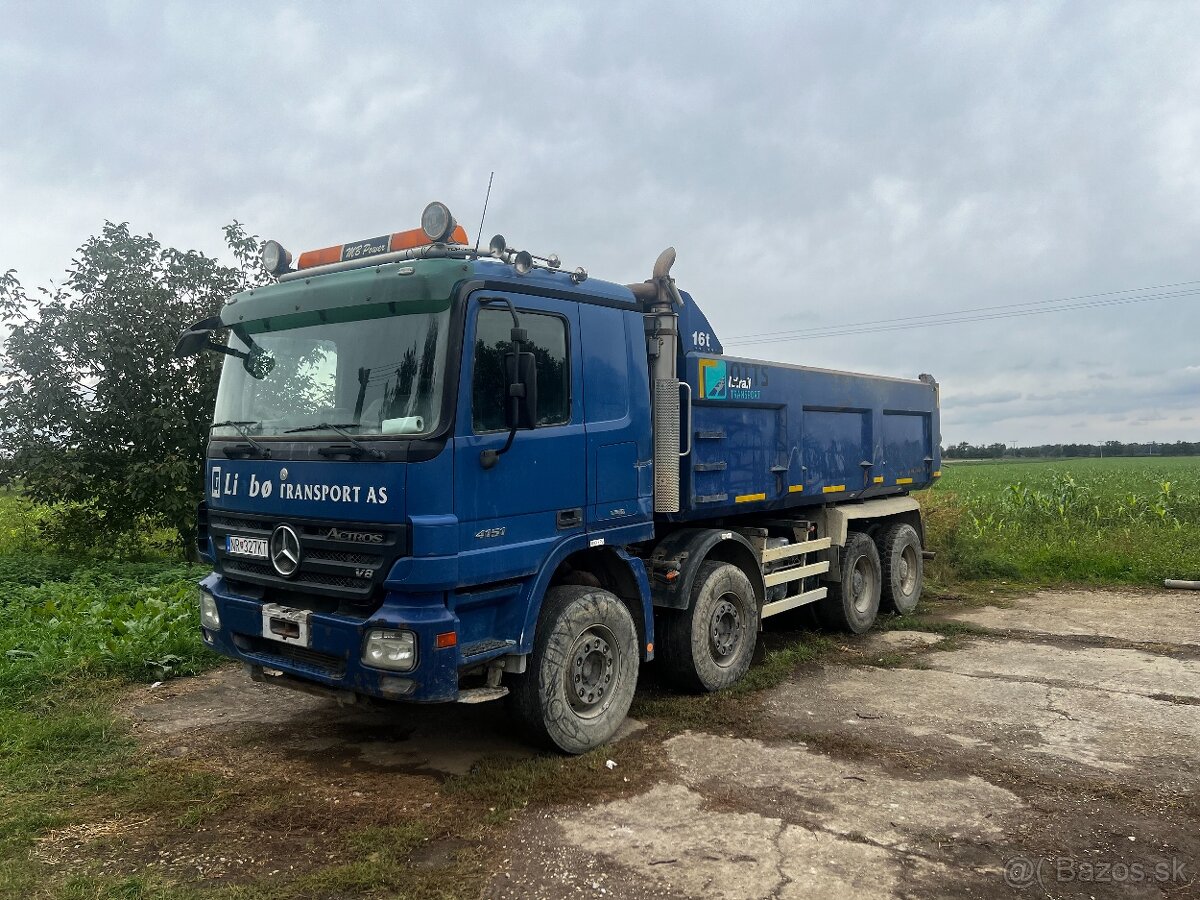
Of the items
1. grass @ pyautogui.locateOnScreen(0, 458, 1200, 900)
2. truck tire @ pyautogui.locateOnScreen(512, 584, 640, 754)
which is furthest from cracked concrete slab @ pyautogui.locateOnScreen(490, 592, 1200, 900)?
truck tire @ pyautogui.locateOnScreen(512, 584, 640, 754)

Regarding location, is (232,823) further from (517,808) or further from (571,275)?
(571,275)

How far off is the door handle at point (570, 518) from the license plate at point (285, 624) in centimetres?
145

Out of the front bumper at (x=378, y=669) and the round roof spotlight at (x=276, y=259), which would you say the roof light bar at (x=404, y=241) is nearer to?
the round roof spotlight at (x=276, y=259)

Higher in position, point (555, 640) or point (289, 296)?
point (289, 296)

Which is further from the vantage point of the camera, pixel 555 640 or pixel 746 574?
pixel 746 574

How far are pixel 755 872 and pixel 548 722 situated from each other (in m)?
1.54

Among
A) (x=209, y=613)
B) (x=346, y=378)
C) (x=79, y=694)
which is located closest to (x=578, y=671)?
(x=346, y=378)

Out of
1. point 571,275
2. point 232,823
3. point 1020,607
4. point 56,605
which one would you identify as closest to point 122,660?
point 56,605

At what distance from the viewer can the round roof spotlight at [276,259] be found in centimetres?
550

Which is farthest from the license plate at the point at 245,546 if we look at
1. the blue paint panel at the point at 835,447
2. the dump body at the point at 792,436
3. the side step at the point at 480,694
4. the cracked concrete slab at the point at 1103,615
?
the cracked concrete slab at the point at 1103,615

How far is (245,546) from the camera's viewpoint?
4.92m

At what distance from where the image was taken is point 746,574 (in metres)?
6.89

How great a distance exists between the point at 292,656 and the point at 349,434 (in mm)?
1334

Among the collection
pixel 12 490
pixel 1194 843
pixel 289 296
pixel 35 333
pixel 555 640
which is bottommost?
pixel 1194 843
